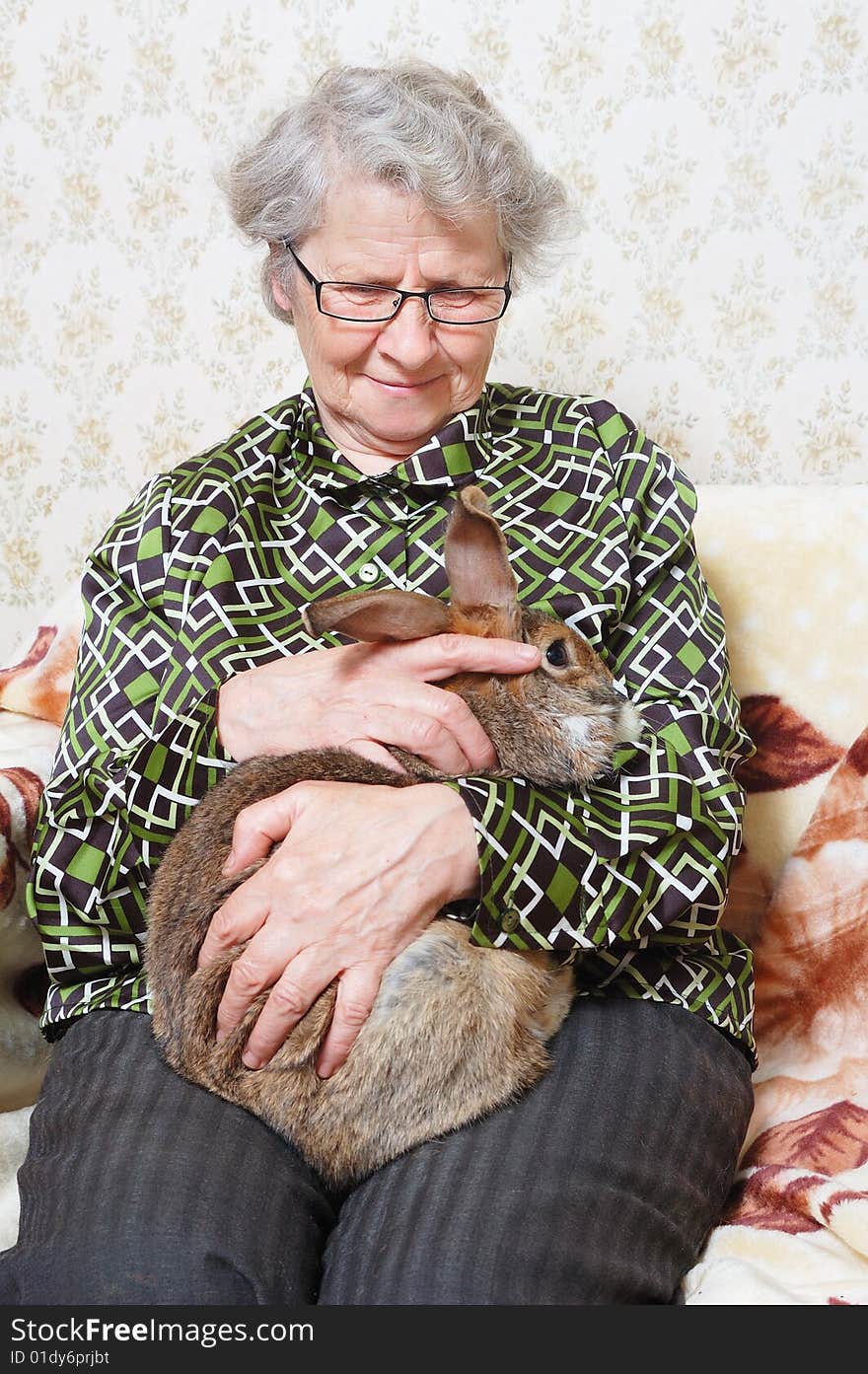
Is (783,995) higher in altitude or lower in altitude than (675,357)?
lower

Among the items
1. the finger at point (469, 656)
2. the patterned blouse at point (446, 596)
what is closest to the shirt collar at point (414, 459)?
the patterned blouse at point (446, 596)

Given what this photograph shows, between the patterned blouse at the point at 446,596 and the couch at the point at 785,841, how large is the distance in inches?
8.4

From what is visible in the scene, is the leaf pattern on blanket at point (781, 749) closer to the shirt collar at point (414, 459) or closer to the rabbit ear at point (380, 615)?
the shirt collar at point (414, 459)

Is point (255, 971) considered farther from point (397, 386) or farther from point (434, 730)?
point (397, 386)

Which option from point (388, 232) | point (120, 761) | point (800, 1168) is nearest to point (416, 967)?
point (120, 761)

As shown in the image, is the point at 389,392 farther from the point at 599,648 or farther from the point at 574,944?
the point at 574,944

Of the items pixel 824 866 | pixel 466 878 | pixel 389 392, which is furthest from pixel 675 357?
pixel 466 878

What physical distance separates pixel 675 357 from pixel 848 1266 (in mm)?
1762

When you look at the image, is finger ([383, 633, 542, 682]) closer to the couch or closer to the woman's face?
the woman's face

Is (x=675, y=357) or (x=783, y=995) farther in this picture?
(x=675, y=357)

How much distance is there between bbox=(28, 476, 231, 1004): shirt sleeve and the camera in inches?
66.9

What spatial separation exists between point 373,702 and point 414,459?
1.43ft

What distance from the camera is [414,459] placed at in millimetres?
1879

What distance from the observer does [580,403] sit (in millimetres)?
2061
